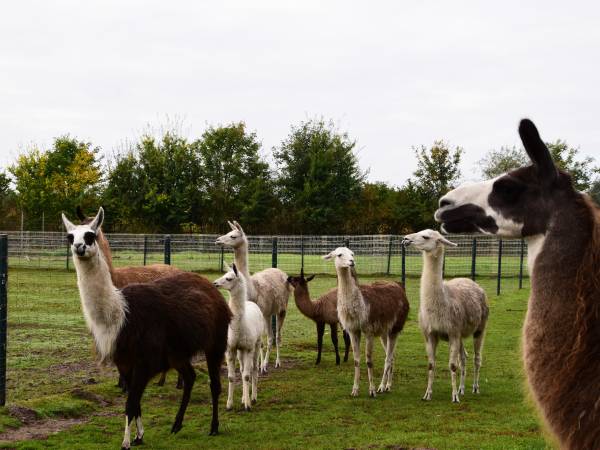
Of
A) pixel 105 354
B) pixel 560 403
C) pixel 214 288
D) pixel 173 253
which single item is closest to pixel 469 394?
pixel 214 288

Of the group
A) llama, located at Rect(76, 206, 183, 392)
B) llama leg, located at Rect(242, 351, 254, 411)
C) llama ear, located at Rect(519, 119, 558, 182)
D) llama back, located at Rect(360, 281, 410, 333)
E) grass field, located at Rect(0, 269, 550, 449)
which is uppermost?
llama ear, located at Rect(519, 119, 558, 182)

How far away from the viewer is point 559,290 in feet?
8.68

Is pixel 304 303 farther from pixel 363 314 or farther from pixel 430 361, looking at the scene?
pixel 430 361

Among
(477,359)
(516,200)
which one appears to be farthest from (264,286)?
(516,200)

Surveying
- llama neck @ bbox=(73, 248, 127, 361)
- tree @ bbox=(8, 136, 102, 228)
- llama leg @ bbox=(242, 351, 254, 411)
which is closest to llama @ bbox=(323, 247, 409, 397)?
llama leg @ bbox=(242, 351, 254, 411)

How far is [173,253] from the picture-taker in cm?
2339

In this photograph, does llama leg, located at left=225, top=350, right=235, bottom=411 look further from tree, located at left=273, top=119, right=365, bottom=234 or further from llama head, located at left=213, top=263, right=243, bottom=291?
tree, located at left=273, top=119, right=365, bottom=234

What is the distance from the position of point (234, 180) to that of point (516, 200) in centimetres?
3617

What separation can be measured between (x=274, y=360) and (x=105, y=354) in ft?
16.7

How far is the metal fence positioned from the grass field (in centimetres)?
1134

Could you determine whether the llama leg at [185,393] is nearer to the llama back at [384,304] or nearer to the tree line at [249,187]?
the llama back at [384,304]

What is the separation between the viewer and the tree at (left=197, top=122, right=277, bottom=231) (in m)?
37.8

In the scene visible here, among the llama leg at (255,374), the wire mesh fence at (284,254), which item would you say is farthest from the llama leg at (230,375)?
the wire mesh fence at (284,254)

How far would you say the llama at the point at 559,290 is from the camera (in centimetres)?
256
